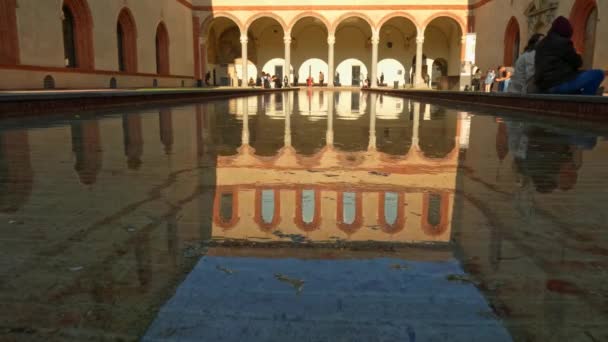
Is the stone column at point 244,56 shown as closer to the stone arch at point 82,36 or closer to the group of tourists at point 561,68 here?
the stone arch at point 82,36

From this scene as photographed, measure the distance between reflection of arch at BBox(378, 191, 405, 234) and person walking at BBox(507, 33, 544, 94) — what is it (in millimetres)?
5562

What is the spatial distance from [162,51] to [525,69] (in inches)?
703

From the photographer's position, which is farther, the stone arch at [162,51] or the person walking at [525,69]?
the stone arch at [162,51]

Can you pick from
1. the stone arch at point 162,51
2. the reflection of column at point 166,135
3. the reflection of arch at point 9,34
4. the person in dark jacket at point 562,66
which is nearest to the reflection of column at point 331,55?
the stone arch at point 162,51

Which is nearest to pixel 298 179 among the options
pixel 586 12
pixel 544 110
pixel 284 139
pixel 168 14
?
pixel 284 139

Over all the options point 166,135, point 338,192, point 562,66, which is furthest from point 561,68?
point 338,192

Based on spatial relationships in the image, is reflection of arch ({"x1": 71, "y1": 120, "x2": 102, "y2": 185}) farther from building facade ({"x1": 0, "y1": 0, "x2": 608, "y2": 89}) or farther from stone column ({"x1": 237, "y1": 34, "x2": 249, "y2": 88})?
stone column ({"x1": 237, "y1": 34, "x2": 249, "y2": 88})

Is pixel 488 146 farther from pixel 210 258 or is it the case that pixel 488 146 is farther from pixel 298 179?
pixel 210 258

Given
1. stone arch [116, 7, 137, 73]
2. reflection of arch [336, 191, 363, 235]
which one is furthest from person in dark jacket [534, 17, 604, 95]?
stone arch [116, 7, 137, 73]

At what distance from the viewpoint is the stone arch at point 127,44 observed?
17.2 metres

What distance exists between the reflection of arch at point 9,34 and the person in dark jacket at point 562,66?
1115 centimetres

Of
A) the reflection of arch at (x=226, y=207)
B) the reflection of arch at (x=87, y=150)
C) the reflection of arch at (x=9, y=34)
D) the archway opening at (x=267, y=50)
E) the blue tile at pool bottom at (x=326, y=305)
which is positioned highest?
the archway opening at (x=267, y=50)

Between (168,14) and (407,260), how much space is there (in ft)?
73.5

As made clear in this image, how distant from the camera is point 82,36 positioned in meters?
14.1
